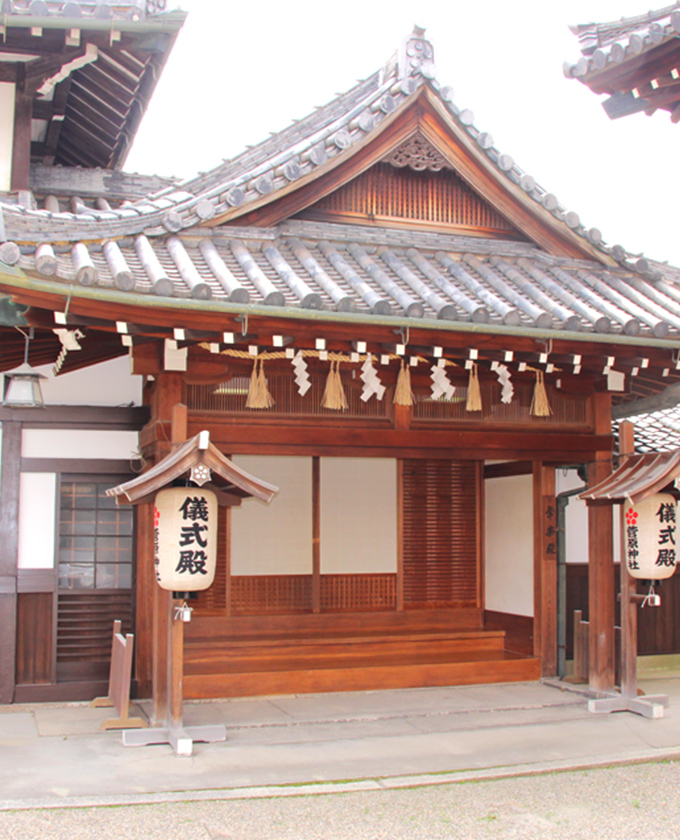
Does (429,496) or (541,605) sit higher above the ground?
(429,496)

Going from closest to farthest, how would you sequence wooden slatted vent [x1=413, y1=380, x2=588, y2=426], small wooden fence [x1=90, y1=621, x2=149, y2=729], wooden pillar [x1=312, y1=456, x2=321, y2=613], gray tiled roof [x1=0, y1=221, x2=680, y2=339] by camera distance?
1. gray tiled roof [x1=0, y1=221, x2=680, y2=339]
2. small wooden fence [x1=90, y1=621, x2=149, y2=729]
3. wooden slatted vent [x1=413, y1=380, x2=588, y2=426]
4. wooden pillar [x1=312, y1=456, x2=321, y2=613]

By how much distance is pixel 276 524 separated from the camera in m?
10.9

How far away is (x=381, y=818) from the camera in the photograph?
222 inches

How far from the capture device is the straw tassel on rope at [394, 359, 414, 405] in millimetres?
8320

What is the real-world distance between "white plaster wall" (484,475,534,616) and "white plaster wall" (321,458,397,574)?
1.31m

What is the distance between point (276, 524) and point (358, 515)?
1.10 meters

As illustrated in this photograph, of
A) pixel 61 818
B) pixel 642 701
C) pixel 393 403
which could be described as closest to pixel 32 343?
pixel 393 403

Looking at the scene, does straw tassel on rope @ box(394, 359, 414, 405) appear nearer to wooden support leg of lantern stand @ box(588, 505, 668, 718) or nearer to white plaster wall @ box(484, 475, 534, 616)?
wooden support leg of lantern stand @ box(588, 505, 668, 718)

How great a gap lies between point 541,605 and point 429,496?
7.29 feet

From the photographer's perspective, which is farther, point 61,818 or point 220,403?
point 220,403

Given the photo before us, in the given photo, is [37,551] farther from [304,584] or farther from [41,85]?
[41,85]

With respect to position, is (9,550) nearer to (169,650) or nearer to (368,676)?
(169,650)

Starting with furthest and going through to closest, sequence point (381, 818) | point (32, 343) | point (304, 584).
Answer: point (304, 584), point (32, 343), point (381, 818)

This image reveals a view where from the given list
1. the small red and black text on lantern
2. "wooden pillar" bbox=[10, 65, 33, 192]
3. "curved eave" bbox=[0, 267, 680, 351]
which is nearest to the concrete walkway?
the small red and black text on lantern
